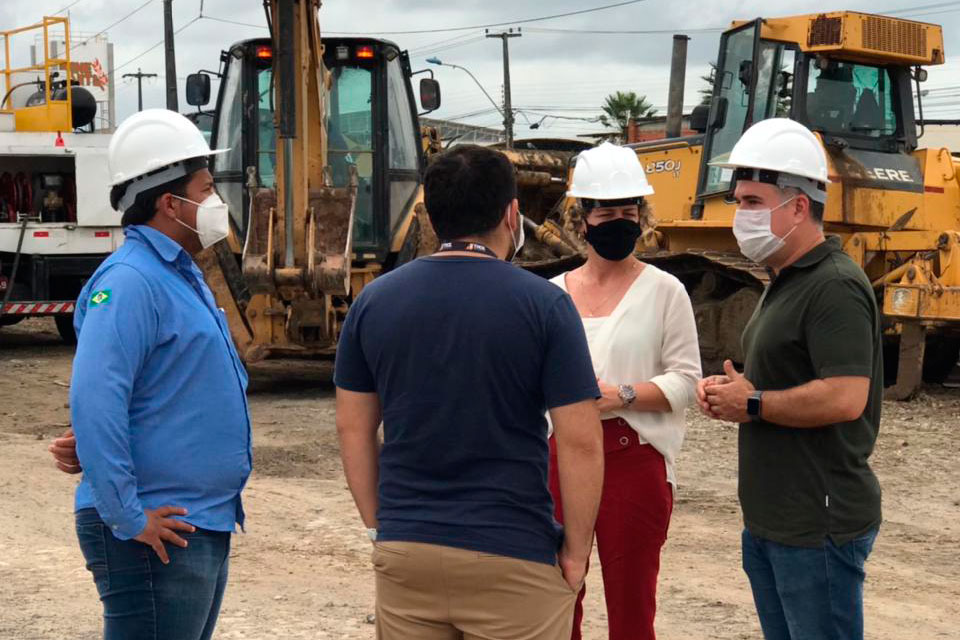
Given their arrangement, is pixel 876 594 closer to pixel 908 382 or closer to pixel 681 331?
pixel 681 331

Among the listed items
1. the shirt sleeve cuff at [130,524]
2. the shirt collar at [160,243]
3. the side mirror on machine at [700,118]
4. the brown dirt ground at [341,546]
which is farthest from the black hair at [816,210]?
the side mirror on machine at [700,118]

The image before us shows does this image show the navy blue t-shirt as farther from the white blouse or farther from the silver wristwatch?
the white blouse

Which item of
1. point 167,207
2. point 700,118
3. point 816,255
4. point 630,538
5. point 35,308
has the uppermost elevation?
point 700,118

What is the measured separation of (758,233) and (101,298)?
170 cm

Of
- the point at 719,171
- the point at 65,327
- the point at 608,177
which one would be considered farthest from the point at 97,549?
the point at 65,327

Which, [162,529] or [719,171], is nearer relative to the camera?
[162,529]

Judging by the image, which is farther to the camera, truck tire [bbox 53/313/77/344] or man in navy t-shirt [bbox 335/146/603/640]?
truck tire [bbox 53/313/77/344]

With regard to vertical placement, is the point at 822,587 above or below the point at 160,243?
below

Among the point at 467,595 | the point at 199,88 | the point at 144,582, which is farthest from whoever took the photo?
the point at 199,88

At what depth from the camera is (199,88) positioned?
1337 cm

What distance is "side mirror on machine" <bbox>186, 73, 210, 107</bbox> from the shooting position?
13.3 meters

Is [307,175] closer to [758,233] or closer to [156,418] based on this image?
[758,233]

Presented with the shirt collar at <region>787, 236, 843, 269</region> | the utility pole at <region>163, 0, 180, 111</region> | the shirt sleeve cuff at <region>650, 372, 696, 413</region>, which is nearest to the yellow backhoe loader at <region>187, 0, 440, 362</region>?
the shirt sleeve cuff at <region>650, 372, 696, 413</region>

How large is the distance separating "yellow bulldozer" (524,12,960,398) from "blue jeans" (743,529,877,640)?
8.66 m
